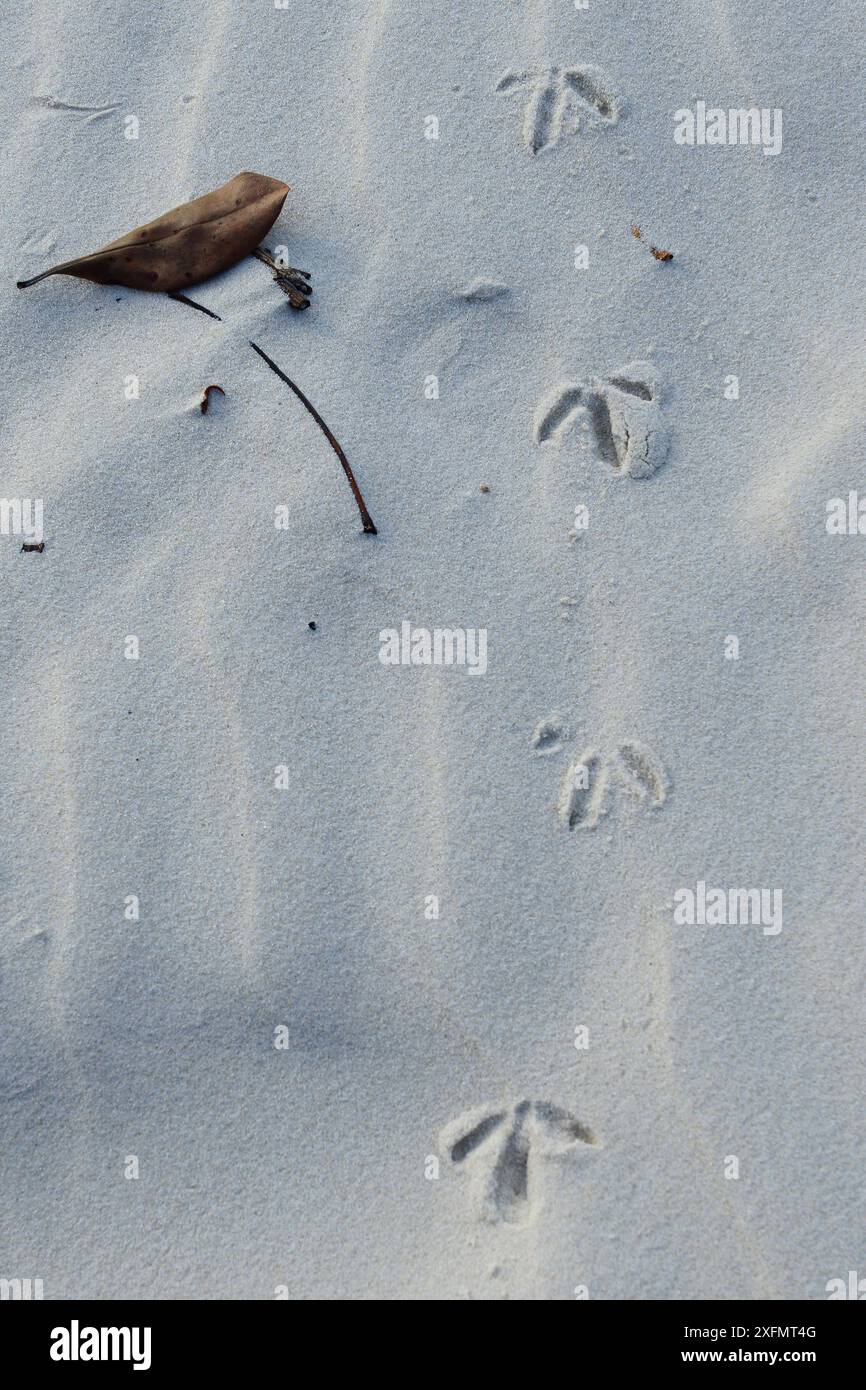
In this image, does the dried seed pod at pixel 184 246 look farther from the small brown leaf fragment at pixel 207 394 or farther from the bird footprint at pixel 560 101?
the bird footprint at pixel 560 101

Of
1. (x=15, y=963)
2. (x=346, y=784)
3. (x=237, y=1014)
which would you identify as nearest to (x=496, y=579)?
(x=346, y=784)

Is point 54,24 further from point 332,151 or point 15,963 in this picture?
point 15,963

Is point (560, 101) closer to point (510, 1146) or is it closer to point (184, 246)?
point (184, 246)

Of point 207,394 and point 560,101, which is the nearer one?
point 207,394

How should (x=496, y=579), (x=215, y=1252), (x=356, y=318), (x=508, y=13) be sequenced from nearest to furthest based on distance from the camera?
1. (x=215, y=1252)
2. (x=496, y=579)
3. (x=356, y=318)
4. (x=508, y=13)

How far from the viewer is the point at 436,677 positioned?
1592 millimetres

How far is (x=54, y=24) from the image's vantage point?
6.23 ft

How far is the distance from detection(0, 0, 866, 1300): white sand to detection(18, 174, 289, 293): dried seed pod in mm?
32

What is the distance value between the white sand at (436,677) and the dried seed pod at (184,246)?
0.03 metres

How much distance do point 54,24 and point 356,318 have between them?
72 centimetres

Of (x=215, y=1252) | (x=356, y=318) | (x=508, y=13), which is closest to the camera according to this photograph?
(x=215, y=1252)

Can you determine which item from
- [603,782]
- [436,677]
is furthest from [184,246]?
[603,782]

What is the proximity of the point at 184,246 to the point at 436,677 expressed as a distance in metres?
0.74

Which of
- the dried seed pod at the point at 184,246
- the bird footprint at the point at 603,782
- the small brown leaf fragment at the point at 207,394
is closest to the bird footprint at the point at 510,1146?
the bird footprint at the point at 603,782
